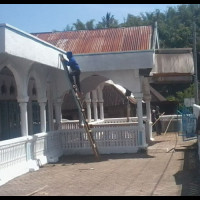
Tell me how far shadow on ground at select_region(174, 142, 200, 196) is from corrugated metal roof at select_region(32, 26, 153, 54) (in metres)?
4.71

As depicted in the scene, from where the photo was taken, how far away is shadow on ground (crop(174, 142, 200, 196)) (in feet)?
27.9

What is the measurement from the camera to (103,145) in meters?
15.4

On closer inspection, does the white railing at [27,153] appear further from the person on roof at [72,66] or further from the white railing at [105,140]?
the person on roof at [72,66]

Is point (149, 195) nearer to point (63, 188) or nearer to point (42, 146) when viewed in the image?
point (63, 188)

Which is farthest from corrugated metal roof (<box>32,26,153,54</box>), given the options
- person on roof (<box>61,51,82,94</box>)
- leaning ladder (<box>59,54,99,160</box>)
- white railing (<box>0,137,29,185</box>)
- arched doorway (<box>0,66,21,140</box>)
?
white railing (<box>0,137,29,185</box>)

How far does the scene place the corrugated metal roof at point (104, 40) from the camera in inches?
638

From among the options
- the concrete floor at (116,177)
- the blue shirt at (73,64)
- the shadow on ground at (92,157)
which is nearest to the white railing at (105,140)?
the shadow on ground at (92,157)

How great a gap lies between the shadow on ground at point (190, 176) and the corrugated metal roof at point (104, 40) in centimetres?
471

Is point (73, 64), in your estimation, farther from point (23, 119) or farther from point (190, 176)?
point (190, 176)

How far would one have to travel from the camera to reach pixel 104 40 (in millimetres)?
16906

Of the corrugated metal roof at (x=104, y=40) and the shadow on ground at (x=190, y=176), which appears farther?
the corrugated metal roof at (x=104, y=40)

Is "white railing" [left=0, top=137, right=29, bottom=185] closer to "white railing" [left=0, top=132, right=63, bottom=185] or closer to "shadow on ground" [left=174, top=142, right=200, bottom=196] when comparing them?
"white railing" [left=0, top=132, right=63, bottom=185]
